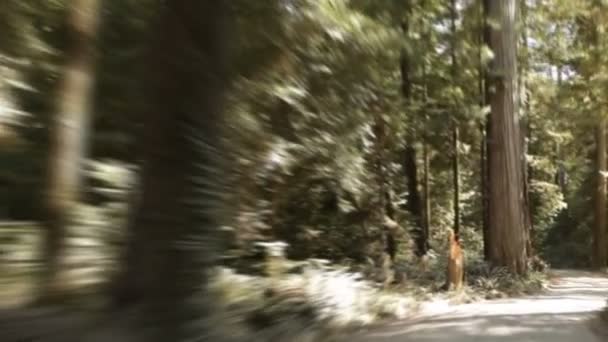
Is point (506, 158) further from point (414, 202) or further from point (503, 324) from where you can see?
point (503, 324)

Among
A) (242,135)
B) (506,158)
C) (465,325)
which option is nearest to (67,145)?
(242,135)

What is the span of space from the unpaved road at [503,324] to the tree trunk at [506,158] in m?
4.18

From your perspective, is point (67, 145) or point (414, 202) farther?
point (414, 202)

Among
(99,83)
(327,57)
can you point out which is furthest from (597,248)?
(99,83)

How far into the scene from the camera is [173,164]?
521cm

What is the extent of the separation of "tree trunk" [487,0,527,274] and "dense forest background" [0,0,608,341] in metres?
0.04

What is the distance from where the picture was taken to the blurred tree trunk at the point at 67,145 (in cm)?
525

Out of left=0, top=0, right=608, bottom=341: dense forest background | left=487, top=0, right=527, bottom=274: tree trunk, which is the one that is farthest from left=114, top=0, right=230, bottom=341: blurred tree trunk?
left=487, top=0, right=527, bottom=274: tree trunk

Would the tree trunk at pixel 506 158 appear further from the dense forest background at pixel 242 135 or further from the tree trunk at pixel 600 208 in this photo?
the tree trunk at pixel 600 208

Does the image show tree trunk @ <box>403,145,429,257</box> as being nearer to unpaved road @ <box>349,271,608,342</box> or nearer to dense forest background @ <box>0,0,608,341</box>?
dense forest background @ <box>0,0,608,341</box>

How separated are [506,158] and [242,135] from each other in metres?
11.2

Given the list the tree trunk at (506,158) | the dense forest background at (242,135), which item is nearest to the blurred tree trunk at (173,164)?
the dense forest background at (242,135)

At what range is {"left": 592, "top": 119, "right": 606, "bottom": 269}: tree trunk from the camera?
30828 millimetres

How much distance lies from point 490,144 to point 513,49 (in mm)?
2361
